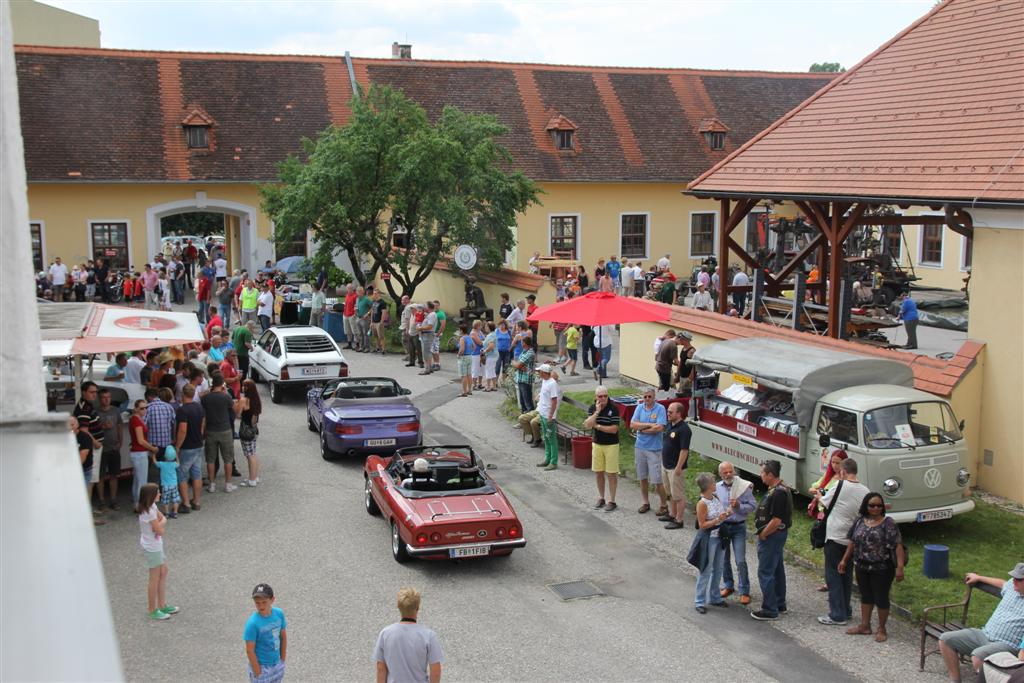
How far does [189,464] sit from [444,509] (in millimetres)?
4263

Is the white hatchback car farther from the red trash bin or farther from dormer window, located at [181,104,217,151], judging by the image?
dormer window, located at [181,104,217,151]

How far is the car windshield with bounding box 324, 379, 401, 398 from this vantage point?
17797mm

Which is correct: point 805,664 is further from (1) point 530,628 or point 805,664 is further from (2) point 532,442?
(2) point 532,442

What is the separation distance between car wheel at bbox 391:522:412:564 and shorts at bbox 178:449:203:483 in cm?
345

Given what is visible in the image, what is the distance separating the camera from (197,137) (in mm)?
37156

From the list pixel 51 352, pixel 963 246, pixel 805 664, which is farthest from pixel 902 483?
pixel 963 246

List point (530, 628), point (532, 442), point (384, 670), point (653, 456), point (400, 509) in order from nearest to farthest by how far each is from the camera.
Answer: point (384, 670)
point (530, 628)
point (400, 509)
point (653, 456)
point (532, 442)

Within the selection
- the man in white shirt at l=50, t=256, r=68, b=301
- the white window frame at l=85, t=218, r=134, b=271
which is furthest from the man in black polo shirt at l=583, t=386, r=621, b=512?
the white window frame at l=85, t=218, r=134, b=271

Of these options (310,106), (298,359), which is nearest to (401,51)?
(310,106)

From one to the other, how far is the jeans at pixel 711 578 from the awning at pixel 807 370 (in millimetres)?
3293

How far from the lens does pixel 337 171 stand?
94.2 feet

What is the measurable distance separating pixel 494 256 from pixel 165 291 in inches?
404

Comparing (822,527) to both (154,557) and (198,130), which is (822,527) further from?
(198,130)

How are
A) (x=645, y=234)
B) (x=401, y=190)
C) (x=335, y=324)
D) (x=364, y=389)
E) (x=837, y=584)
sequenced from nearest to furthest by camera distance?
(x=837, y=584) < (x=364, y=389) < (x=335, y=324) < (x=401, y=190) < (x=645, y=234)
